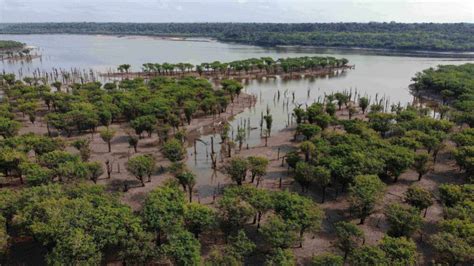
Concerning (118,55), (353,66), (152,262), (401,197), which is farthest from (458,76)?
(118,55)

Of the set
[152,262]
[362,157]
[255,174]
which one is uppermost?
[362,157]

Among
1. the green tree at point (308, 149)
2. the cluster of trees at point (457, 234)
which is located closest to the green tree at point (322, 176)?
the green tree at point (308, 149)

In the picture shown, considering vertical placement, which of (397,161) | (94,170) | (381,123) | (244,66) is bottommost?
(94,170)

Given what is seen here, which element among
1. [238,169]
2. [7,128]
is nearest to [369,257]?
[238,169]

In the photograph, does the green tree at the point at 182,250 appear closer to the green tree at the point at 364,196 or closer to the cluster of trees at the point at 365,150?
the green tree at the point at 364,196

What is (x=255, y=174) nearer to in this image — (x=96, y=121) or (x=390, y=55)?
(x=96, y=121)

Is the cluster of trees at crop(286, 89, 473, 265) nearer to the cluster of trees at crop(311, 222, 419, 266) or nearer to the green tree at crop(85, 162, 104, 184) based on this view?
the cluster of trees at crop(311, 222, 419, 266)

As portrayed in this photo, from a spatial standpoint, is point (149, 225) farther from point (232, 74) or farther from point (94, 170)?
point (232, 74)
